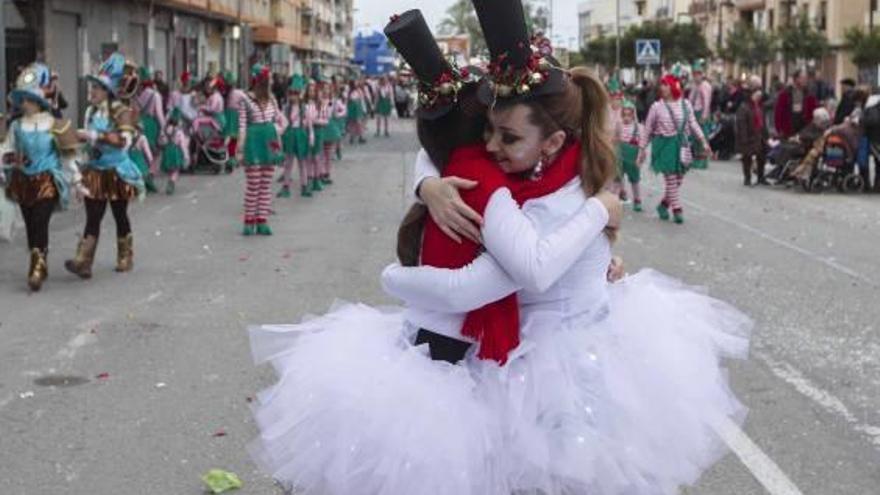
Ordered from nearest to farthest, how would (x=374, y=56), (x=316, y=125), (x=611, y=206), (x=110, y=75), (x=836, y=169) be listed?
(x=611, y=206)
(x=110, y=75)
(x=316, y=125)
(x=836, y=169)
(x=374, y=56)

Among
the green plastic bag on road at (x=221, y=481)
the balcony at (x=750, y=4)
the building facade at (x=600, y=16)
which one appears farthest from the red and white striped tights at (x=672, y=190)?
the building facade at (x=600, y=16)

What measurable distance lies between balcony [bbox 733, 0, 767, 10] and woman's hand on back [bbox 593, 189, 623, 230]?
3351 inches

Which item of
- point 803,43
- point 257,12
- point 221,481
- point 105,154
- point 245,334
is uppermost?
point 257,12

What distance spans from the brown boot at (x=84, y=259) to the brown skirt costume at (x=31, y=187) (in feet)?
2.10

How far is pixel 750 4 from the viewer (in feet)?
285

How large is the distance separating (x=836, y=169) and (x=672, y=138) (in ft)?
21.0

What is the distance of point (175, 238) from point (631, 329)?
39.9 feet

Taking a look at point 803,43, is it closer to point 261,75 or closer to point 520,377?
point 261,75

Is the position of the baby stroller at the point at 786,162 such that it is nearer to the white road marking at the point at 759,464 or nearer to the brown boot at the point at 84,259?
the brown boot at the point at 84,259

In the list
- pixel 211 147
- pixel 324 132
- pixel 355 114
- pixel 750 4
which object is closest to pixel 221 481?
pixel 324 132

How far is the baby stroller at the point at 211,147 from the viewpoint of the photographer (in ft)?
84.9

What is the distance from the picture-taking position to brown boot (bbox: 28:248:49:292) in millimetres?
11297

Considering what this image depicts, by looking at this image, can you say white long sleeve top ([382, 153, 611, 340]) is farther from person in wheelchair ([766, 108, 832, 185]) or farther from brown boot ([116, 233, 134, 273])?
person in wheelchair ([766, 108, 832, 185])

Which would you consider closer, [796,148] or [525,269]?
[525,269]
